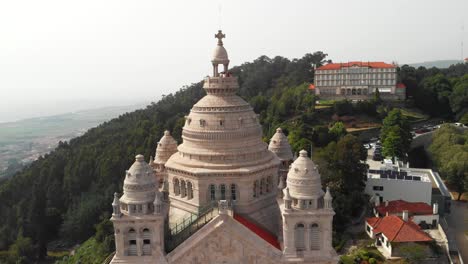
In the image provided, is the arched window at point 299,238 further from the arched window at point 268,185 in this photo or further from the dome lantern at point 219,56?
the dome lantern at point 219,56

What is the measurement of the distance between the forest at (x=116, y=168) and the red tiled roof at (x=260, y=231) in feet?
Answer: 65.6

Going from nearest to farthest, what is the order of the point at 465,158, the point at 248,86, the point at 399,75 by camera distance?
the point at 465,158 → the point at 399,75 → the point at 248,86

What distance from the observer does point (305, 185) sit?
24094mm

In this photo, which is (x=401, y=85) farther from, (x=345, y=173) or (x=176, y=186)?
(x=176, y=186)

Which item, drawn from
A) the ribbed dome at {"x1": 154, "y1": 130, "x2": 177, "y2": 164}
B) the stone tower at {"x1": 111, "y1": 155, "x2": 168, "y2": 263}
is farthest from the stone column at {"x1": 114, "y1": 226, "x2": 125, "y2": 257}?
the ribbed dome at {"x1": 154, "y1": 130, "x2": 177, "y2": 164}

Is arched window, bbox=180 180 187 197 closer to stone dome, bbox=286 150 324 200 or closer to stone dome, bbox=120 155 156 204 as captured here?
stone dome, bbox=120 155 156 204

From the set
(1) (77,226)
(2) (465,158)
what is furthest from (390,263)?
(1) (77,226)

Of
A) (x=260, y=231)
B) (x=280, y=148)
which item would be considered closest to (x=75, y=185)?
(x=280, y=148)

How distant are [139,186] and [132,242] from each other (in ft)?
11.7

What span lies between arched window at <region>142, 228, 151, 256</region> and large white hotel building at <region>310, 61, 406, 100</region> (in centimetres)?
7760

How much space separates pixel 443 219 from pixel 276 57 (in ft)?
305

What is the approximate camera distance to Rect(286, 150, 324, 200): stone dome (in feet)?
78.9

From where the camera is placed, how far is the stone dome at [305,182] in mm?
24062

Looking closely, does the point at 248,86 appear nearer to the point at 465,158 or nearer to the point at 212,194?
the point at 465,158
